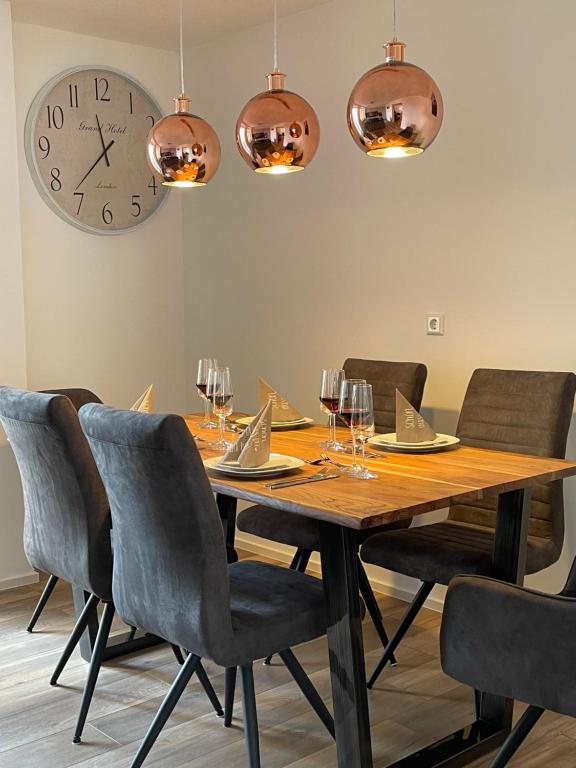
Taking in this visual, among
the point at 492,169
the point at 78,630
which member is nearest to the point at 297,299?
the point at 492,169

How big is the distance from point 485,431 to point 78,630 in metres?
1.55

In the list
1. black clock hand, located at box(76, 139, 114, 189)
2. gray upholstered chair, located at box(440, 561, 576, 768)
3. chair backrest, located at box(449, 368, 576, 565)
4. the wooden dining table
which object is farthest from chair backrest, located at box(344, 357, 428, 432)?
black clock hand, located at box(76, 139, 114, 189)

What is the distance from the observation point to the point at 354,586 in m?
2.29

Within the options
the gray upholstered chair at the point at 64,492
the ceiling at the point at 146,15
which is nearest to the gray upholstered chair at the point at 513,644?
the gray upholstered chair at the point at 64,492

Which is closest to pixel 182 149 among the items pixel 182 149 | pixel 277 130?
pixel 182 149

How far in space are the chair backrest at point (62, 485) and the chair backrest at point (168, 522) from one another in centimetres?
30

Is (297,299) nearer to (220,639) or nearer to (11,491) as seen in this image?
(11,491)

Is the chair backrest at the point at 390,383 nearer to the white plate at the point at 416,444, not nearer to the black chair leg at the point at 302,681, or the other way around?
the white plate at the point at 416,444

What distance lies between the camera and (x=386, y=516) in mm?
2088

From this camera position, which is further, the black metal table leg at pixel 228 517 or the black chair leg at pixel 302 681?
the black metal table leg at pixel 228 517

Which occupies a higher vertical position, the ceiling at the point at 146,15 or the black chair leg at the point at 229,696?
the ceiling at the point at 146,15

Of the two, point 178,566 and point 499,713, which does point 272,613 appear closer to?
point 178,566

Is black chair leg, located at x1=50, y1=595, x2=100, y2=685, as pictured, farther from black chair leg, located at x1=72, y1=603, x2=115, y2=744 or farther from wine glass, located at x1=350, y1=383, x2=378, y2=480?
wine glass, located at x1=350, y1=383, x2=378, y2=480

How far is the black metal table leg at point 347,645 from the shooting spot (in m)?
2.28
